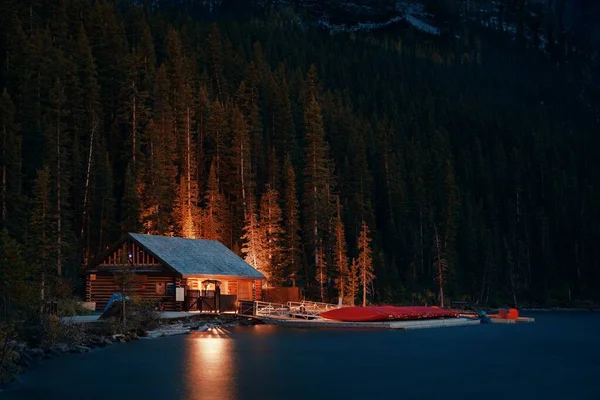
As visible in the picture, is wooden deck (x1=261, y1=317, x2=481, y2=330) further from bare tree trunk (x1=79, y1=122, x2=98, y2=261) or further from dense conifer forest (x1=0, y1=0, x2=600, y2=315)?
bare tree trunk (x1=79, y1=122, x2=98, y2=261)

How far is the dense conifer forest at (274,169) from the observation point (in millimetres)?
72438

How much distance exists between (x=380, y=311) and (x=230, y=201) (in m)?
40.7

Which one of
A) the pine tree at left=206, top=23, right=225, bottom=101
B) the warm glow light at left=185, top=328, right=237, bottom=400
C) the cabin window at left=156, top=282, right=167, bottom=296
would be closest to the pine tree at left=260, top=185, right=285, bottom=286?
the cabin window at left=156, top=282, right=167, bottom=296

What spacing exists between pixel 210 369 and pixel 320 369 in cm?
411

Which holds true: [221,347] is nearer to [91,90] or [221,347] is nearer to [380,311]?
[380,311]

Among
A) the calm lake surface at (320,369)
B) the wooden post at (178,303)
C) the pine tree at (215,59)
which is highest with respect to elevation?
the pine tree at (215,59)

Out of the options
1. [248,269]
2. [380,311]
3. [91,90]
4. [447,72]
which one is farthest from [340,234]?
[447,72]

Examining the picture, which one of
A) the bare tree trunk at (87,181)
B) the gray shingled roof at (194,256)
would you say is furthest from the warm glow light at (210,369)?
the bare tree trunk at (87,181)

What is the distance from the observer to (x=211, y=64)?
117812mm

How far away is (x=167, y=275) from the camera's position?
54.5m

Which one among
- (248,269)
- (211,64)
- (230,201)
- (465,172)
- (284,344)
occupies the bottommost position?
(284,344)

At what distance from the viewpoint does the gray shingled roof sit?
54.9 m

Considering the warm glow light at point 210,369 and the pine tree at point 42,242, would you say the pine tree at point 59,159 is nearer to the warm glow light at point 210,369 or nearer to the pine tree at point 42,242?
the pine tree at point 42,242

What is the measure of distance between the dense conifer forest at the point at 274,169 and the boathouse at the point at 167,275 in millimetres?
2592
